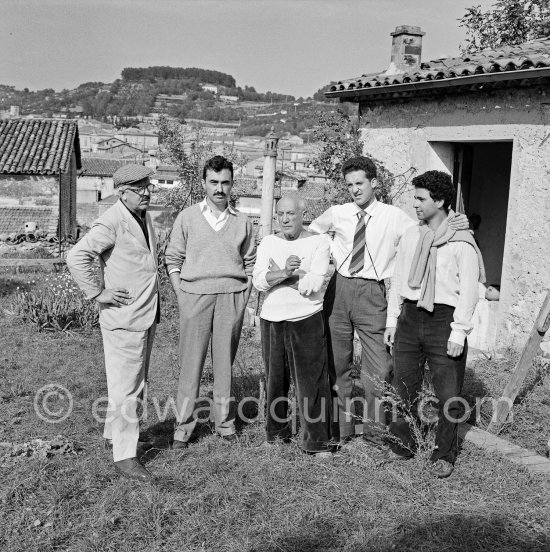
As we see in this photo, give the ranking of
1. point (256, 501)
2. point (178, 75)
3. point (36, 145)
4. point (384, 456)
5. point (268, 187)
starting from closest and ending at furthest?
point (256, 501) → point (384, 456) → point (268, 187) → point (36, 145) → point (178, 75)

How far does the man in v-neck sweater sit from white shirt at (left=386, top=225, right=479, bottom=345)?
114 centimetres

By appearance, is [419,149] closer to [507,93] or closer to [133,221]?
[507,93]

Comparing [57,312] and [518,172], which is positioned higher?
[518,172]

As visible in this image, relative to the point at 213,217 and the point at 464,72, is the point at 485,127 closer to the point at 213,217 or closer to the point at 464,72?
the point at 464,72

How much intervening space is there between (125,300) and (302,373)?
1249 millimetres

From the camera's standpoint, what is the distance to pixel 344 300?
4.61 meters

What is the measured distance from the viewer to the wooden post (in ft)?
17.1

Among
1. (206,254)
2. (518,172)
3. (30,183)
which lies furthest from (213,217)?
(30,183)

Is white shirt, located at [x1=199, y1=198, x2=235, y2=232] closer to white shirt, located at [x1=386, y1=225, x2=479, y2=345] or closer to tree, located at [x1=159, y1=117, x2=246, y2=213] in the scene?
white shirt, located at [x1=386, y1=225, x2=479, y2=345]

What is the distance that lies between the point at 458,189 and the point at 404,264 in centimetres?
528

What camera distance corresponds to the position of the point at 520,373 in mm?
5336

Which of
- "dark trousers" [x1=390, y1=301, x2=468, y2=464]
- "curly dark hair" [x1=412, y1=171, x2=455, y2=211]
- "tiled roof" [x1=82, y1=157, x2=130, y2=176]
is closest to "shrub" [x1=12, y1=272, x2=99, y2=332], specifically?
"dark trousers" [x1=390, y1=301, x2=468, y2=464]

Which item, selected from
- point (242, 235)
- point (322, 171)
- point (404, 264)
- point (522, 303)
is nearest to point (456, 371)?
point (404, 264)

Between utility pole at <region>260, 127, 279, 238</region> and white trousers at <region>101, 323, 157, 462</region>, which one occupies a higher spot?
utility pole at <region>260, 127, 279, 238</region>
